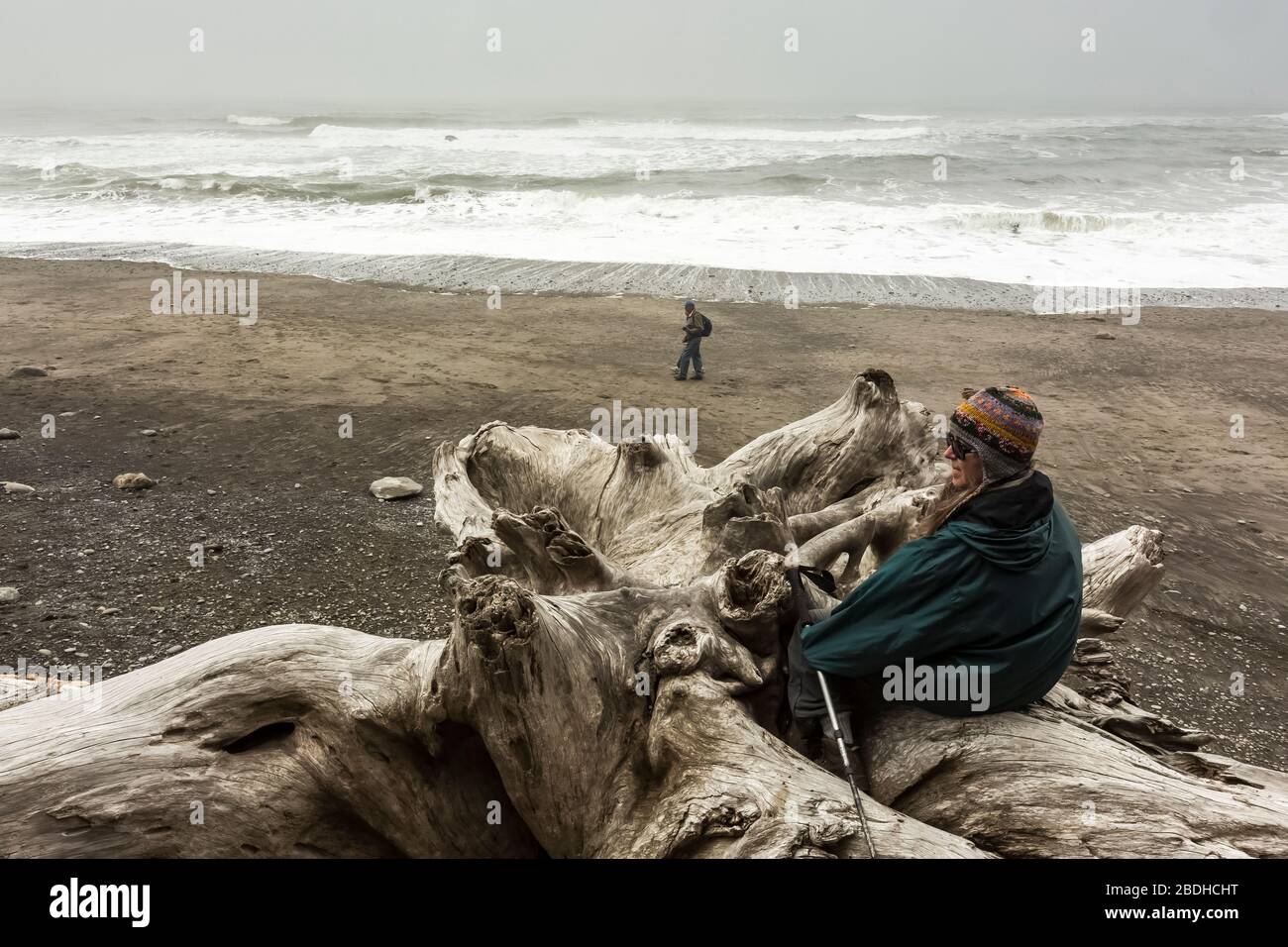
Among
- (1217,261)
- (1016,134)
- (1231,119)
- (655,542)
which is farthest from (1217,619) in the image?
(1231,119)

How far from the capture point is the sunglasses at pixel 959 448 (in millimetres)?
3034

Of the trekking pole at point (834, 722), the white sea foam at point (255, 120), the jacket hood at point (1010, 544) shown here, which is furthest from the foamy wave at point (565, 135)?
the jacket hood at point (1010, 544)

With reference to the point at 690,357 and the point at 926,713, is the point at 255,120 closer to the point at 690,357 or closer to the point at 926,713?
the point at 690,357

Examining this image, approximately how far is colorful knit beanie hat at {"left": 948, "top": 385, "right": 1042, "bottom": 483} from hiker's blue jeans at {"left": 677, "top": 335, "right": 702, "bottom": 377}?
834 cm

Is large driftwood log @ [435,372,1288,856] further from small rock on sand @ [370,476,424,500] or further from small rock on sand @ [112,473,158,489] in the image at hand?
small rock on sand @ [112,473,158,489]

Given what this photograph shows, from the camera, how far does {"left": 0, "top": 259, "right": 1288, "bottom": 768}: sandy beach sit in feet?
20.6

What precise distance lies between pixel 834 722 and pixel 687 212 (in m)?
22.6

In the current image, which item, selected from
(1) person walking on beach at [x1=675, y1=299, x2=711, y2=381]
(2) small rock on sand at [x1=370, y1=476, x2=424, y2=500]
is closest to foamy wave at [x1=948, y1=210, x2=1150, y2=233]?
(1) person walking on beach at [x1=675, y1=299, x2=711, y2=381]

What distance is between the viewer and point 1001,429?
294 cm

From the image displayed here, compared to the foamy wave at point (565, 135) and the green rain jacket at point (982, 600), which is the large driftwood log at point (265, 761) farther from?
the foamy wave at point (565, 135)

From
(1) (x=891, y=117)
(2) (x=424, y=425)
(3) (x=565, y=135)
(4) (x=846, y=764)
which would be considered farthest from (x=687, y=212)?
(1) (x=891, y=117)

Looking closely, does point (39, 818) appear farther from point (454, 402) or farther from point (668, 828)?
point (454, 402)

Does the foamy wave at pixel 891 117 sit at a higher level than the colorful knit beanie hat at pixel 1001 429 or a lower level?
higher

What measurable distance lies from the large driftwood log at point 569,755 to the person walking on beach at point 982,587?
0.81 feet
